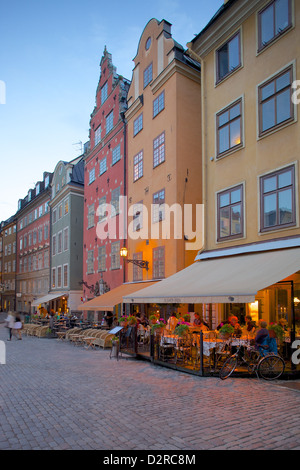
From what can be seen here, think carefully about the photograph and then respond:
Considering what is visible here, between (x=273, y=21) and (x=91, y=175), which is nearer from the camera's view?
(x=273, y=21)

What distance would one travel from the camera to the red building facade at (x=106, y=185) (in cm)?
2508

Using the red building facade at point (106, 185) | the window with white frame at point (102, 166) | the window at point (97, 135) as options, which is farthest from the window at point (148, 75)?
the window at point (97, 135)

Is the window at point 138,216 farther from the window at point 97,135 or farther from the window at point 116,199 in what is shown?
the window at point 97,135

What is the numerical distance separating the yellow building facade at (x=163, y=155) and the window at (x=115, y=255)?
222 cm

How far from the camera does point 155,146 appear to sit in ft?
67.4

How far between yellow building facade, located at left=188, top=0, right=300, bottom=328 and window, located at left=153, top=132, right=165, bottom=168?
3.92 meters

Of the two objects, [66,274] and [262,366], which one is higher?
[66,274]

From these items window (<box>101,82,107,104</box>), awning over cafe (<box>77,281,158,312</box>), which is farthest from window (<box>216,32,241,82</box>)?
window (<box>101,82,107,104</box>)

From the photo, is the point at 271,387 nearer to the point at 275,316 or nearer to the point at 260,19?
the point at 275,316

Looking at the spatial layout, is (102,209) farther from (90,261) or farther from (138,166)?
(138,166)

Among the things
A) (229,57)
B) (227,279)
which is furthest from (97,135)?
(227,279)

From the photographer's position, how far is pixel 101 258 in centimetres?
2764

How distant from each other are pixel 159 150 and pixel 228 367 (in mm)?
12461
